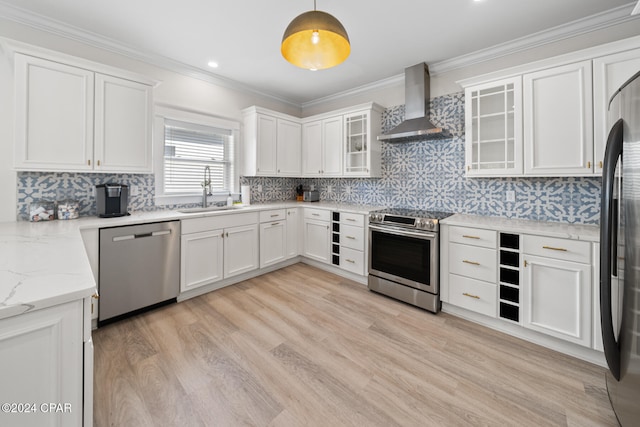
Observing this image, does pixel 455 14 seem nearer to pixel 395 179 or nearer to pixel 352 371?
pixel 395 179

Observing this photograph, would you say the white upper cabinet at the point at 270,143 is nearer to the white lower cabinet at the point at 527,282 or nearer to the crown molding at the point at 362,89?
the crown molding at the point at 362,89

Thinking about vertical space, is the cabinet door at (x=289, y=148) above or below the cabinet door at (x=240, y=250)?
above

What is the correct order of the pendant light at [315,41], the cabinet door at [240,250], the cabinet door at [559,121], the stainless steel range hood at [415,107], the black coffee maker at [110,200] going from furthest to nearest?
the cabinet door at [240,250], the stainless steel range hood at [415,107], the black coffee maker at [110,200], the cabinet door at [559,121], the pendant light at [315,41]

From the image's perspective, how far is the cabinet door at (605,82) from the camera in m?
1.93

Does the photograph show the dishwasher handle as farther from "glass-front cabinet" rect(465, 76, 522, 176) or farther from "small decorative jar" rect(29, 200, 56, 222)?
"glass-front cabinet" rect(465, 76, 522, 176)

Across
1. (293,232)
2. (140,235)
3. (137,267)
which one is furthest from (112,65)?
(293,232)

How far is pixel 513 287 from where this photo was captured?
2258 millimetres

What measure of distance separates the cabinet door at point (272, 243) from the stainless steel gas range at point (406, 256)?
1355 mm

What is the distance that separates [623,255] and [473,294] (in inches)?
52.0

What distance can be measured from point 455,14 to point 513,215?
1.99m

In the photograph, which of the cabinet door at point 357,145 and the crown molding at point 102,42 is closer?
the crown molding at point 102,42

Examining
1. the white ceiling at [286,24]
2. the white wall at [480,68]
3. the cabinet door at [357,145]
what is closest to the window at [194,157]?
the white ceiling at [286,24]

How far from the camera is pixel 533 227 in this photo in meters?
2.24

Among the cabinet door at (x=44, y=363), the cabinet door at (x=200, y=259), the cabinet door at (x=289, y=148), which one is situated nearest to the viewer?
the cabinet door at (x=44, y=363)
